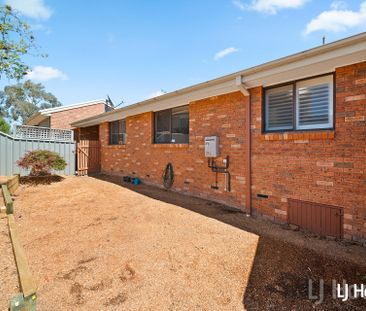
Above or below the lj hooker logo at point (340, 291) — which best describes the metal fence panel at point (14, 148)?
above

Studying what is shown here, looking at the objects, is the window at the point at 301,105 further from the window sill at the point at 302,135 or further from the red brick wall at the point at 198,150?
the red brick wall at the point at 198,150

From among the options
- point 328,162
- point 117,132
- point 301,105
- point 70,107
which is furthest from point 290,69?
point 70,107

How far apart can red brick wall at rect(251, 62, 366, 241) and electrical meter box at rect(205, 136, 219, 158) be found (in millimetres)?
1199

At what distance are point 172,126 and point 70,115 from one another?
12913 millimetres

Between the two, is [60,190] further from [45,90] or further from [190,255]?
[45,90]

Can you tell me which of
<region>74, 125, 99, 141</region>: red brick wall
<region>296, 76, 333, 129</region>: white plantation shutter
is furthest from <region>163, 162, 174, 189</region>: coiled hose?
<region>74, 125, 99, 141</region>: red brick wall

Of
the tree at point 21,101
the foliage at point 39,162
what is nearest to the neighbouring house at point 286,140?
the foliage at point 39,162

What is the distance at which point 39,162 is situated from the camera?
8828 mm

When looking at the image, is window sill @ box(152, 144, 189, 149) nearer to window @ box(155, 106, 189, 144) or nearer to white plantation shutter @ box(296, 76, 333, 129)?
window @ box(155, 106, 189, 144)

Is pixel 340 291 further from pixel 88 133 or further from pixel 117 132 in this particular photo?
pixel 88 133

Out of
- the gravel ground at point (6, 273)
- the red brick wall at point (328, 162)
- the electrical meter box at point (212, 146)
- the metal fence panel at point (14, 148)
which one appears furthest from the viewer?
the metal fence panel at point (14, 148)

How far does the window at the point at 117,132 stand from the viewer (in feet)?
36.5

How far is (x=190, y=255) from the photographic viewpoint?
3508 mm

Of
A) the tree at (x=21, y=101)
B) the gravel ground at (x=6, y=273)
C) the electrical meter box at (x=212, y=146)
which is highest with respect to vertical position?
the tree at (x=21, y=101)
